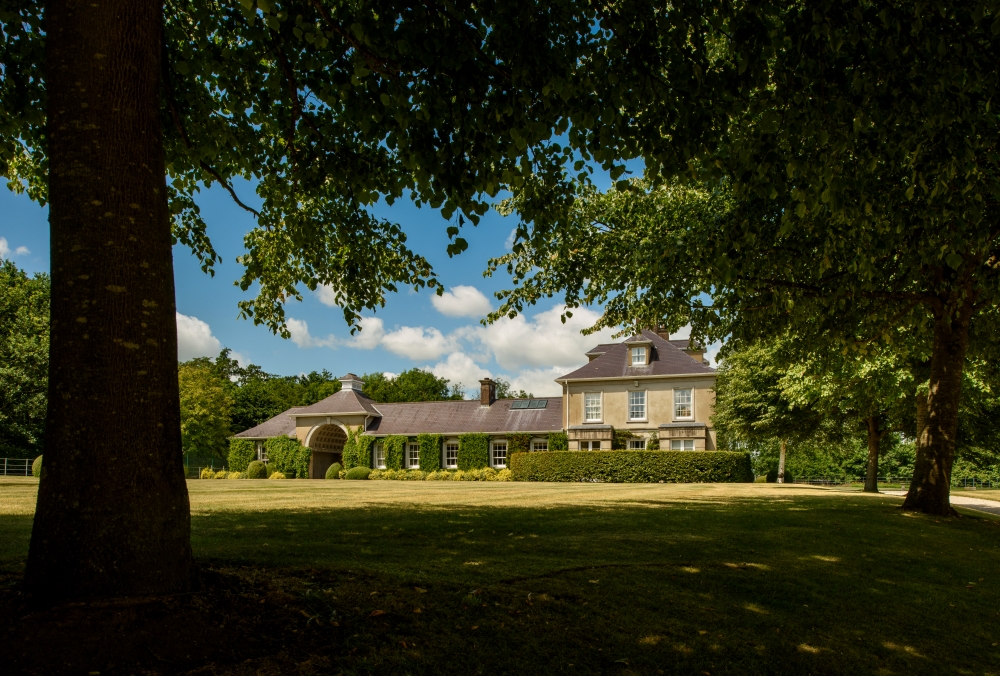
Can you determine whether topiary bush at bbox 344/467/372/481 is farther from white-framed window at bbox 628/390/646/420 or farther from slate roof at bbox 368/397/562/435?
white-framed window at bbox 628/390/646/420

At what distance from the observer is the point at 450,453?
4362 centimetres

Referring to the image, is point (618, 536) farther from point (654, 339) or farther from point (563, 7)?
point (654, 339)

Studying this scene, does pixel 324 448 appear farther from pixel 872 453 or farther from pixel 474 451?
pixel 872 453

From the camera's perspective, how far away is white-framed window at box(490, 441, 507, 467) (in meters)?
41.8

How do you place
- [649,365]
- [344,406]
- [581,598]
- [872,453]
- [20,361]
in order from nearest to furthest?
[581,598], [872,453], [20,361], [649,365], [344,406]

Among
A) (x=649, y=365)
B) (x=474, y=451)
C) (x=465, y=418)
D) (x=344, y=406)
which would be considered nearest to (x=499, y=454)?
(x=474, y=451)

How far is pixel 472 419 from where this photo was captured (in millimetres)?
44094

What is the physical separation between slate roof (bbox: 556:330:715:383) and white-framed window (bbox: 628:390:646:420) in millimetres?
1273

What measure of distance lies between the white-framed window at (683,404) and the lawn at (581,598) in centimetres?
3005

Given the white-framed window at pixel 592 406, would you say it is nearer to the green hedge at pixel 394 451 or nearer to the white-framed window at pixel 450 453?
the white-framed window at pixel 450 453

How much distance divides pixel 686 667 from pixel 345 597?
2388 millimetres

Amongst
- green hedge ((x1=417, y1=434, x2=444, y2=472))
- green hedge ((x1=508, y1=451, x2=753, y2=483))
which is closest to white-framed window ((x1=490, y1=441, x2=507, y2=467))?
green hedge ((x1=417, y1=434, x2=444, y2=472))

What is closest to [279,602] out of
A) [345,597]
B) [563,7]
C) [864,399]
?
[345,597]

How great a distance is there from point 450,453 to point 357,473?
258 inches
